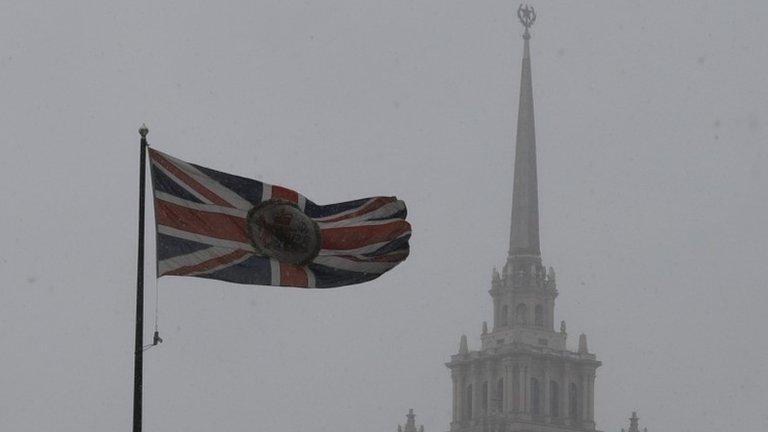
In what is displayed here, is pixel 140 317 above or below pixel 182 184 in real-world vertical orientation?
below

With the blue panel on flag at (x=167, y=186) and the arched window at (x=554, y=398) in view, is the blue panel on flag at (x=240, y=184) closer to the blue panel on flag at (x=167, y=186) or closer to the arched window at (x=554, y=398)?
the blue panel on flag at (x=167, y=186)

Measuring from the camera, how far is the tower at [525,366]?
512ft

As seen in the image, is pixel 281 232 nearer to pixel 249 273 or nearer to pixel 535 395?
pixel 249 273

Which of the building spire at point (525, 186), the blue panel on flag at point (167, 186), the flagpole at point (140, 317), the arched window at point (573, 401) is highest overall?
the building spire at point (525, 186)

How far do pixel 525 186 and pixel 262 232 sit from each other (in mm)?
141031

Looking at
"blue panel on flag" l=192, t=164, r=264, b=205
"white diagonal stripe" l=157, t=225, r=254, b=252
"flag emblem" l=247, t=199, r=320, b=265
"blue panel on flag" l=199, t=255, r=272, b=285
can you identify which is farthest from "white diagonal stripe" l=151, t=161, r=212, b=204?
"blue panel on flag" l=199, t=255, r=272, b=285

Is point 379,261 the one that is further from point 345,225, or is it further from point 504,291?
point 504,291

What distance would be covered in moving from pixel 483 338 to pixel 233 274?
448 ft

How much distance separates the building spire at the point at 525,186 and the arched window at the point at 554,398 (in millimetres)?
11405

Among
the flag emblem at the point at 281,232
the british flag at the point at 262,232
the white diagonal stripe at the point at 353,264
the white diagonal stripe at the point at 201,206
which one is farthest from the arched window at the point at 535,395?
the white diagonal stripe at the point at 201,206

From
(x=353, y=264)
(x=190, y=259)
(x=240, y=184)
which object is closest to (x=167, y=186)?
(x=190, y=259)

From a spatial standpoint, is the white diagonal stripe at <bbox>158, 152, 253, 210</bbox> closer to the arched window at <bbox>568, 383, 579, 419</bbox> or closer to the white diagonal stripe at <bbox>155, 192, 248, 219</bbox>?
the white diagonal stripe at <bbox>155, 192, 248, 219</bbox>

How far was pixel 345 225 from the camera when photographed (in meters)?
26.5

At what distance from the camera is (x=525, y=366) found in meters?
156
